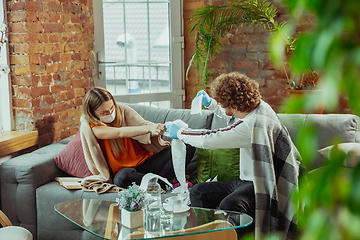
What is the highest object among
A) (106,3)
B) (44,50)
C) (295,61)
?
(106,3)

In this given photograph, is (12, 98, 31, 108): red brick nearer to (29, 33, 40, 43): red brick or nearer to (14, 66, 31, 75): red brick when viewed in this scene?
(14, 66, 31, 75): red brick

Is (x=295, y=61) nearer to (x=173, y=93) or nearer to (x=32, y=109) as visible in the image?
(x=32, y=109)

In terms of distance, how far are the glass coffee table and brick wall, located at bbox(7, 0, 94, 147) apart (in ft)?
3.74

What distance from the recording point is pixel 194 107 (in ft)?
8.11

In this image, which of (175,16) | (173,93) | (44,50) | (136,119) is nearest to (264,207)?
(136,119)

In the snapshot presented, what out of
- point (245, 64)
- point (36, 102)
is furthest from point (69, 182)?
point (245, 64)

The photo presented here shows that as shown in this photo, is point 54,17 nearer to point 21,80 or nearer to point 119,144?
point 21,80

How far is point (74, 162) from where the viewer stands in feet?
8.66

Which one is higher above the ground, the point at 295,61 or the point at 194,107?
the point at 295,61

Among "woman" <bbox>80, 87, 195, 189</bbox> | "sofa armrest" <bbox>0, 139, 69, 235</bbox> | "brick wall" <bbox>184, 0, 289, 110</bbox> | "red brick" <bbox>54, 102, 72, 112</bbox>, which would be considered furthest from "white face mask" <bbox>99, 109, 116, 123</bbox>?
"brick wall" <bbox>184, 0, 289, 110</bbox>

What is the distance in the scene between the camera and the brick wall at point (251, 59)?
383 cm

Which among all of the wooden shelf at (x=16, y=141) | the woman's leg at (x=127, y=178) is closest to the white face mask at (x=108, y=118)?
the woman's leg at (x=127, y=178)

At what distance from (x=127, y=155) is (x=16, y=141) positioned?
810mm

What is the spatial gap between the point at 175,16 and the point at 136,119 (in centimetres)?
173
